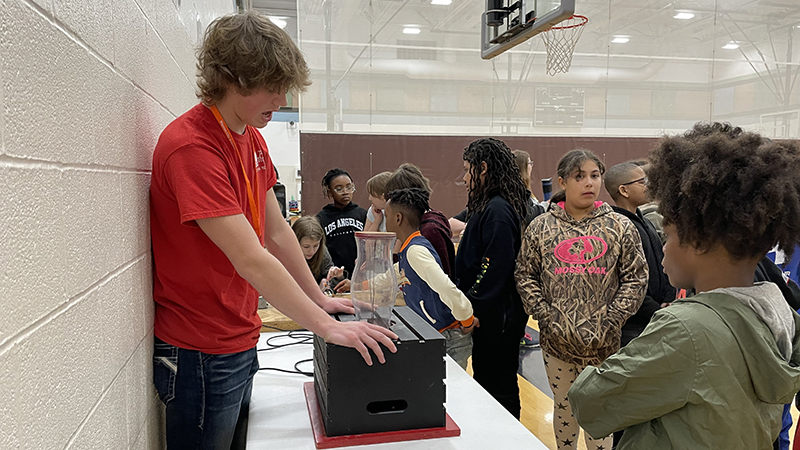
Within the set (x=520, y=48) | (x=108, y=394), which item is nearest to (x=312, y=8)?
(x=520, y=48)

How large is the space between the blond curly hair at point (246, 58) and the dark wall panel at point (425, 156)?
16.8 feet

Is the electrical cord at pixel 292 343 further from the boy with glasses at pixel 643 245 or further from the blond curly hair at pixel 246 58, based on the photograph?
the boy with glasses at pixel 643 245

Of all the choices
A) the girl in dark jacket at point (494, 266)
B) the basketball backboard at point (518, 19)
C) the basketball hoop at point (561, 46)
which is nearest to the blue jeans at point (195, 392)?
the girl in dark jacket at point (494, 266)

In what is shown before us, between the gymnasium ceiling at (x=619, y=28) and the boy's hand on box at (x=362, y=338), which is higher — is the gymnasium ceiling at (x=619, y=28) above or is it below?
above

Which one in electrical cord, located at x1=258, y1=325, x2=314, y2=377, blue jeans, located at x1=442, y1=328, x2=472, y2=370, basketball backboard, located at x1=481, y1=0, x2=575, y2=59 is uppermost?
basketball backboard, located at x1=481, y1=0, x2=575, y2=59

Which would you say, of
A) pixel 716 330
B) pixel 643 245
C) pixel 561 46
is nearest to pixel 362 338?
pixel 716 330

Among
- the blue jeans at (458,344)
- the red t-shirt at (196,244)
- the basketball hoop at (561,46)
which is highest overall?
the basketball hoop at (561,46)

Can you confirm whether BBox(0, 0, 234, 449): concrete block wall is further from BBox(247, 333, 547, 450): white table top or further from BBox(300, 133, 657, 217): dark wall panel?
BBox(300, 133, 657, 217): dark wall panel

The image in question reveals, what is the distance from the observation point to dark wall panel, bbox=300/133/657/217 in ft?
21.3

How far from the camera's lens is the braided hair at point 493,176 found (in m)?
2.54

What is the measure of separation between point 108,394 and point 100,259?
23 centimetres

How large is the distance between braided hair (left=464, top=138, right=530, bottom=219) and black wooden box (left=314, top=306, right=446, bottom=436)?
138 centimetres

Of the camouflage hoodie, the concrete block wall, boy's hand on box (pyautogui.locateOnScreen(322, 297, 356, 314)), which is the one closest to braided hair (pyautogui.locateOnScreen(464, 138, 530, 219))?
the camouflage hoodie

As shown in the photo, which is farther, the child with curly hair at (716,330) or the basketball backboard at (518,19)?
the basketball backboard at (518,19)
